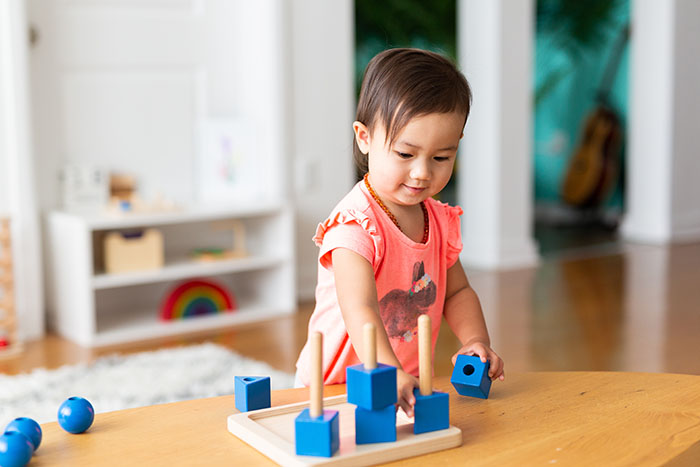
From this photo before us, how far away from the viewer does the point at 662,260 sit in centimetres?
390

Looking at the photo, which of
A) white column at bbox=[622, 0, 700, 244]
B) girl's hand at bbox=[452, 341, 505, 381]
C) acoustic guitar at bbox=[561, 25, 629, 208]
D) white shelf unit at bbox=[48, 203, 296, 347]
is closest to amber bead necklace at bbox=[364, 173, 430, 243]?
girl's hand at bbox=[452, 341, 505, 381]

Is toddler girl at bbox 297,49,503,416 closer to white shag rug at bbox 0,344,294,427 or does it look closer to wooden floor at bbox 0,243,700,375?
white shag rug at bbox 0,344,294,427

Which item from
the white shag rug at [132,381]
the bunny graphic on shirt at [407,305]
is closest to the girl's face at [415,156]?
the bunny graphic on shirt at [407,305]

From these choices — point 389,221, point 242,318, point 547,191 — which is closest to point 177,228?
point 242,318

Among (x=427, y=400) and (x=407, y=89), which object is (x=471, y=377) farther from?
(x=407, y=89)

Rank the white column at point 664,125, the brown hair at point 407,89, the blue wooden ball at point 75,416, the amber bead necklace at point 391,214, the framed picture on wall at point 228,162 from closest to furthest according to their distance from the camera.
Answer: the blue wooden ball at point 75,416 < the brown hair at point 407,89 < the amber bead necklace at point 391,214 < the framed picture on wall at point 228,162 < the white column at point 664,125

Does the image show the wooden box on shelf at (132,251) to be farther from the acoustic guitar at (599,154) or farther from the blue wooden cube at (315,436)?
the acoustic guitar at (599,154)

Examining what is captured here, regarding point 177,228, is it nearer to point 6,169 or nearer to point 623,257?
point 6,169

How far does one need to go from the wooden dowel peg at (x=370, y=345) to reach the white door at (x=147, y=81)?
229cm

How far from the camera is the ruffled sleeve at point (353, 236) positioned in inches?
39.8

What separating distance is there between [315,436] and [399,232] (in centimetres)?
38

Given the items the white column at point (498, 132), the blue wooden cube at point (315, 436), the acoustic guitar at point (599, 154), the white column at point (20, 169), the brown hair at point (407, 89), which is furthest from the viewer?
the acoustic guitar at point (599, 154)

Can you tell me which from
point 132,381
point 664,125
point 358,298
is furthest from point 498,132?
point 358,298

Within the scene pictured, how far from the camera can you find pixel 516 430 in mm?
840
